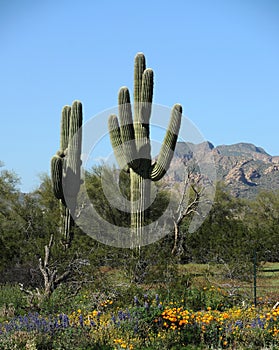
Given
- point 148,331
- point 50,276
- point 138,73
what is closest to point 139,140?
point 138,73

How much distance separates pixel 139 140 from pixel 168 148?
84cm

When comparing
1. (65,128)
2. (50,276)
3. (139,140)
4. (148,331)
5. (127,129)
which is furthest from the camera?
(65,128)

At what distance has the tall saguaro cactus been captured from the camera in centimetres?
1493

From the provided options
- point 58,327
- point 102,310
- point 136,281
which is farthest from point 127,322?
point 136,281

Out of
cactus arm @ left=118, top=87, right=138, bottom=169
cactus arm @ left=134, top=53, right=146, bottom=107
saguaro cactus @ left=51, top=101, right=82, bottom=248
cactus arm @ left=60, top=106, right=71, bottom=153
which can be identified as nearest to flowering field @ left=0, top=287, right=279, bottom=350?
cactus arm @ left=118, top=87, right=138, bottom=169

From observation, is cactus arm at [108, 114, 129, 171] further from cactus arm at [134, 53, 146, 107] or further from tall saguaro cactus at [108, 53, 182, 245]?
cactus arm at [134, 53, 146, 107]

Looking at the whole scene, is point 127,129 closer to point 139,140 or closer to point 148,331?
point 139,140

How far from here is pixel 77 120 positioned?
1606cm

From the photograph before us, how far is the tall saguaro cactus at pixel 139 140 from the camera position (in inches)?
588

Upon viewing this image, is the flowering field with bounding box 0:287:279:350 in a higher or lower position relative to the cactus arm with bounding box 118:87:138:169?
lower

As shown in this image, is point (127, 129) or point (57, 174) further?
point (57, 174)

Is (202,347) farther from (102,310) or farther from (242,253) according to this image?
(242,253)

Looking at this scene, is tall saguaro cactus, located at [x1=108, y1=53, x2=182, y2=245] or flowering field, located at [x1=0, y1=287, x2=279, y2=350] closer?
flowering field, located at [x1=0, y1=287, x2=279, y2=350]

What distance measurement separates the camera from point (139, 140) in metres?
15.0
